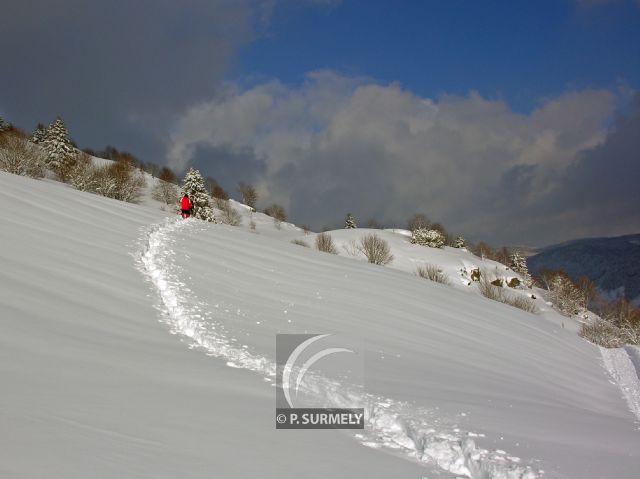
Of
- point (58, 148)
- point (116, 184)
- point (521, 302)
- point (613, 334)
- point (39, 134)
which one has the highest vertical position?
point (39, 134)

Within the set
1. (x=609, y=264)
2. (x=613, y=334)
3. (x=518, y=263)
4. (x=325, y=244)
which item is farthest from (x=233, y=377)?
(x=609, y=264)

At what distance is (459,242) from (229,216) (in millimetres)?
38734

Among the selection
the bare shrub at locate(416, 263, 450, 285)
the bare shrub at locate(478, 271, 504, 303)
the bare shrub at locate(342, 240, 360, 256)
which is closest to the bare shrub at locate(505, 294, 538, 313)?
the bare shrub at locate(478, 271, 504, 303)

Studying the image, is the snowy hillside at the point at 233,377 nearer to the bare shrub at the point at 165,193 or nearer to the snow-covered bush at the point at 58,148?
the snow-covered bush at the point at 58,148

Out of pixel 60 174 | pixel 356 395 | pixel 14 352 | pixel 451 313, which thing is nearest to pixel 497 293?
pixel 451 313

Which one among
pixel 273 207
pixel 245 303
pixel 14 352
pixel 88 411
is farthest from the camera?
pixel 273 207

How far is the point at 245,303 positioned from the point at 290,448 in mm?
6725

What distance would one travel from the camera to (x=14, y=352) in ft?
14.3

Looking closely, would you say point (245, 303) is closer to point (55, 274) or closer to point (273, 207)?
point (55, 274)

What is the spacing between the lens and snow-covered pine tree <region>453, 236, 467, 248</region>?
72688mm

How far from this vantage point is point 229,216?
57.9m

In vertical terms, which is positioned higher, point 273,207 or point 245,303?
point 273,207

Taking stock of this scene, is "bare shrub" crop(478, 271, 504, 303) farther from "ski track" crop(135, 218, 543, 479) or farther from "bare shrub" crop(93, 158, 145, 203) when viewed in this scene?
"bare shrub" crop(93, 158, 145, 203)

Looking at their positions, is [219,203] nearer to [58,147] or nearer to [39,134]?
[58,147]
